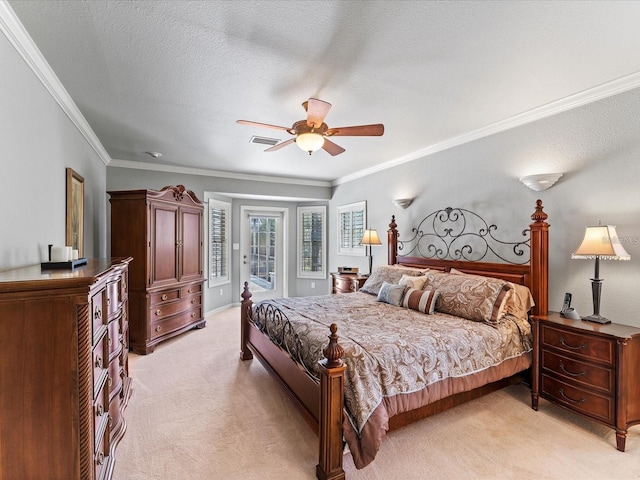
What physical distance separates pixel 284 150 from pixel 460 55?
2627 millimetres

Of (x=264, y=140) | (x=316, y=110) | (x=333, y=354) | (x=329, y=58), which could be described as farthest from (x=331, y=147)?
(x=333, y=354)

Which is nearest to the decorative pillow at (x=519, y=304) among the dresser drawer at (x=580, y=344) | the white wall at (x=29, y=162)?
the dresser drawer at (x=580, y=344)

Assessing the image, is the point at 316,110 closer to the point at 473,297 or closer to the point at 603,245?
the point at 473,297

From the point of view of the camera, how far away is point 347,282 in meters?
5.00

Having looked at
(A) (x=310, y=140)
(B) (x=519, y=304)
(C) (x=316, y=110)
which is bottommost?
(B) (x=519, y=304)

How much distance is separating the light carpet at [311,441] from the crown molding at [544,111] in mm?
2658

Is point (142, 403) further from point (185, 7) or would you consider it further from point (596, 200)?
point (596, 200)

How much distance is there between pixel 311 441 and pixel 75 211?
309 centimetres

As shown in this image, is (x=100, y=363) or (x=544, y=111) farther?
(x=544, y=111)

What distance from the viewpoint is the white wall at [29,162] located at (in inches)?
71.1

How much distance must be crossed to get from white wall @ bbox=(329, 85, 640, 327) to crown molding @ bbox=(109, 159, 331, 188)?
299 centimetres

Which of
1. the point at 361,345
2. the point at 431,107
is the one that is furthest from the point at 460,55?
the point at 361,345

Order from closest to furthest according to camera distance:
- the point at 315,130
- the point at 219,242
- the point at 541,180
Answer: the point at 315,130 → the point at 541,180 → the point at 219,242

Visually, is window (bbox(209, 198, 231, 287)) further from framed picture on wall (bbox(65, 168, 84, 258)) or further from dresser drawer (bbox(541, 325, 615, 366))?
dresser drawer (bbox(541, 325, 615, 366))
